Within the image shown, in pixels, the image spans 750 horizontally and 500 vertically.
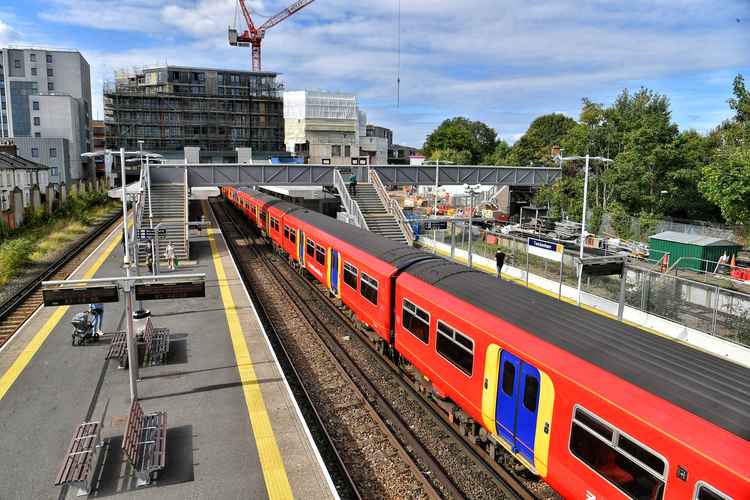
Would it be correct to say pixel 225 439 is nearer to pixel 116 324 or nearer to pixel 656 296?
pixel 116 324

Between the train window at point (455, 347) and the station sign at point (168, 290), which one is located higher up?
the station sign at point (168, 290)

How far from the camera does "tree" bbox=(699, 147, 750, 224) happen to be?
76.4ft

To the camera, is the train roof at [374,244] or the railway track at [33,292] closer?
the train roof at [374,244]

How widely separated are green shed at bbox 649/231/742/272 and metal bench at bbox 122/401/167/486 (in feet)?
81.8

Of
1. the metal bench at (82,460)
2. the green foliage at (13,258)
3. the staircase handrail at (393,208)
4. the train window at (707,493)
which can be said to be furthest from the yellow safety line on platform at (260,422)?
the staircase handrail at (393,208)

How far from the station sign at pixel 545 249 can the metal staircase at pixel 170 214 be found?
55.4 ft

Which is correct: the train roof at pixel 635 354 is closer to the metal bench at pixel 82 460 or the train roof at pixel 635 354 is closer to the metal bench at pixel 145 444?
the metal bench at pixel 145 444

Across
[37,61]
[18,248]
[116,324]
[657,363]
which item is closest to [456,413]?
[657,363]

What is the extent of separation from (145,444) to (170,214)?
22.2 m

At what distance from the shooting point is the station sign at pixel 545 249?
20366 mm

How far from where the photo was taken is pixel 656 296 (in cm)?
1688

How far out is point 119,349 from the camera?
13000mm

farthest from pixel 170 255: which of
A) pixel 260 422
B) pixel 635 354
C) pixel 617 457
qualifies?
pixel 617 457

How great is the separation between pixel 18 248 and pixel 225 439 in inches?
792
